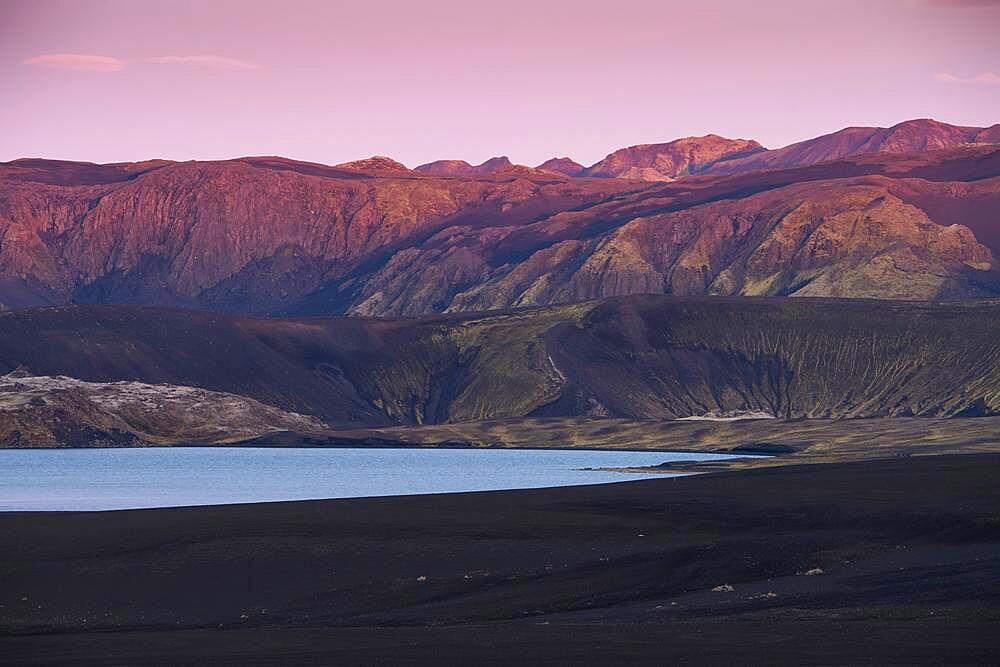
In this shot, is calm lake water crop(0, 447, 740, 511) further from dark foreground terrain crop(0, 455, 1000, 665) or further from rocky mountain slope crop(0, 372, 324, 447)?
dark foreground terrain crop(0, 455, 1000, 665)

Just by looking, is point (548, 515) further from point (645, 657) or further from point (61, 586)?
point (645, 657)

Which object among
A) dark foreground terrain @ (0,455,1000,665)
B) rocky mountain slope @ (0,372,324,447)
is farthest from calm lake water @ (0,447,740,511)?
dark foreground terrain @ (0,455,1000,665)

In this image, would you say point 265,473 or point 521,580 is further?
point 265,473

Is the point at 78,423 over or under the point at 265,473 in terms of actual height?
under

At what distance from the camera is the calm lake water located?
307 feet

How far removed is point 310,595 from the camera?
159ft

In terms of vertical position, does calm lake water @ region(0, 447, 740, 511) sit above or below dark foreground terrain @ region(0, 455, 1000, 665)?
below

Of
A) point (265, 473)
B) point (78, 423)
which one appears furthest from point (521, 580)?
point (78, 423)

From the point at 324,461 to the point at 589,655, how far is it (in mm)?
116753

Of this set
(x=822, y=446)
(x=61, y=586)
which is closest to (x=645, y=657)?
(x=61, y=586)

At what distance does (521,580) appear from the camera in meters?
50.2

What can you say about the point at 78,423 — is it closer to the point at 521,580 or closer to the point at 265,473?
the point at 265,473

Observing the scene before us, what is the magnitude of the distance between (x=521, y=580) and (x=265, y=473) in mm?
77249

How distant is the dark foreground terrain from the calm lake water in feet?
61.9
